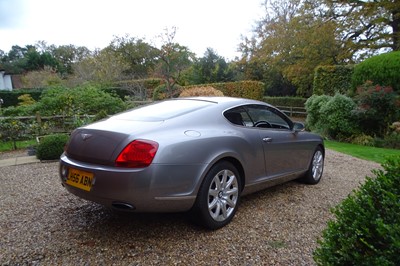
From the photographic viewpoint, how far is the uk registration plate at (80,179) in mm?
2604

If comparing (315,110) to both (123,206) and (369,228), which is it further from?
(369,228)

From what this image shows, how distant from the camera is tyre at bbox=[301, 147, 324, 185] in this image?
182 inches

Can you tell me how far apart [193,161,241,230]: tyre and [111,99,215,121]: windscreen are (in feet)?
2.39

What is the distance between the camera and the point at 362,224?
146 centimetres

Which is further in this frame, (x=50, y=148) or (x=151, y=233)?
(x=50, y=148)

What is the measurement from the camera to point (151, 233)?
2.85m

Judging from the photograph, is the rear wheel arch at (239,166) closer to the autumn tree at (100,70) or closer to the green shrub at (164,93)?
the green shrub at (164,93)

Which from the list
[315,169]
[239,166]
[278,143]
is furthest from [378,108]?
[239,166]

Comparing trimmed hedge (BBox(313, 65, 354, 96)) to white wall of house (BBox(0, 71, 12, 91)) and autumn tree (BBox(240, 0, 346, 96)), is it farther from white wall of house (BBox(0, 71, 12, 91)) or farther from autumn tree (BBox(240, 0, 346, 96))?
white wall of house (BBox(0, 71, 12, 91))

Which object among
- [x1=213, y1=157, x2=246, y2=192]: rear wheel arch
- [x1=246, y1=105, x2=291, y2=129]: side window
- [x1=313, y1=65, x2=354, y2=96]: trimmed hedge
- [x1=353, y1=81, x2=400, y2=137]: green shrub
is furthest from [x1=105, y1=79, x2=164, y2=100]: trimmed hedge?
[x1=213, y1=157, x2=246, y2=192]: rear wheel arch

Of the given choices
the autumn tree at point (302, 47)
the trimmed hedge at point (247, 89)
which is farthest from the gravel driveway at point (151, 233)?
the autumn tree at point (302, 47)

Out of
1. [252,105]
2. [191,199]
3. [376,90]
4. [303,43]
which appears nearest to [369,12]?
[303,43]

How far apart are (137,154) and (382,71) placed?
11317mm

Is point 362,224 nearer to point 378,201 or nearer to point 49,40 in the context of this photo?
point 378,201
